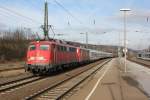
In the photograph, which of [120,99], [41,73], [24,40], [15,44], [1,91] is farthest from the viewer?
[24,40]

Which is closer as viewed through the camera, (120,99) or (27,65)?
(120,99)

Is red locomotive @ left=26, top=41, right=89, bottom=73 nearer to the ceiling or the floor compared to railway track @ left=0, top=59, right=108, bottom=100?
nearer to the ceiling

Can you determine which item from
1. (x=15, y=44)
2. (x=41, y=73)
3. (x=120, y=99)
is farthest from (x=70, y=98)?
(x=15, y=44)

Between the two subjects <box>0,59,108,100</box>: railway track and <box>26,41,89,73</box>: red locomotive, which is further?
<box>26,41,89,73</box>: red locomotive

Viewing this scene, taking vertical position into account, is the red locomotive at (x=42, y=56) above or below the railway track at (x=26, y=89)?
above

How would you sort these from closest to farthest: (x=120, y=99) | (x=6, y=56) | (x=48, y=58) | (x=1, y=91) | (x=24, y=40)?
(x=120, y=99) → (x=1, y=91) → (x=48, y=58) → (x=6, y=56) → (x=24, y=40)

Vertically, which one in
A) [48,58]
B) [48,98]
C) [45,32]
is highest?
[45,32]

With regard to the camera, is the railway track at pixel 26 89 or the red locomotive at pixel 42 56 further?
the red locomotive at pixel 42 56

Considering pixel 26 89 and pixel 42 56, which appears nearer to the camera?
pixel 26 89

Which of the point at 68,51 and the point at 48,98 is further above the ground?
the point at 68,51

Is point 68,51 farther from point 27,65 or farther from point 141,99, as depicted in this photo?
point 141,99

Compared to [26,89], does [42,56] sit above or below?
above

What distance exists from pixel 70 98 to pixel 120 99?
2440 mm

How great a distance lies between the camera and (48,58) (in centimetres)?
2867
